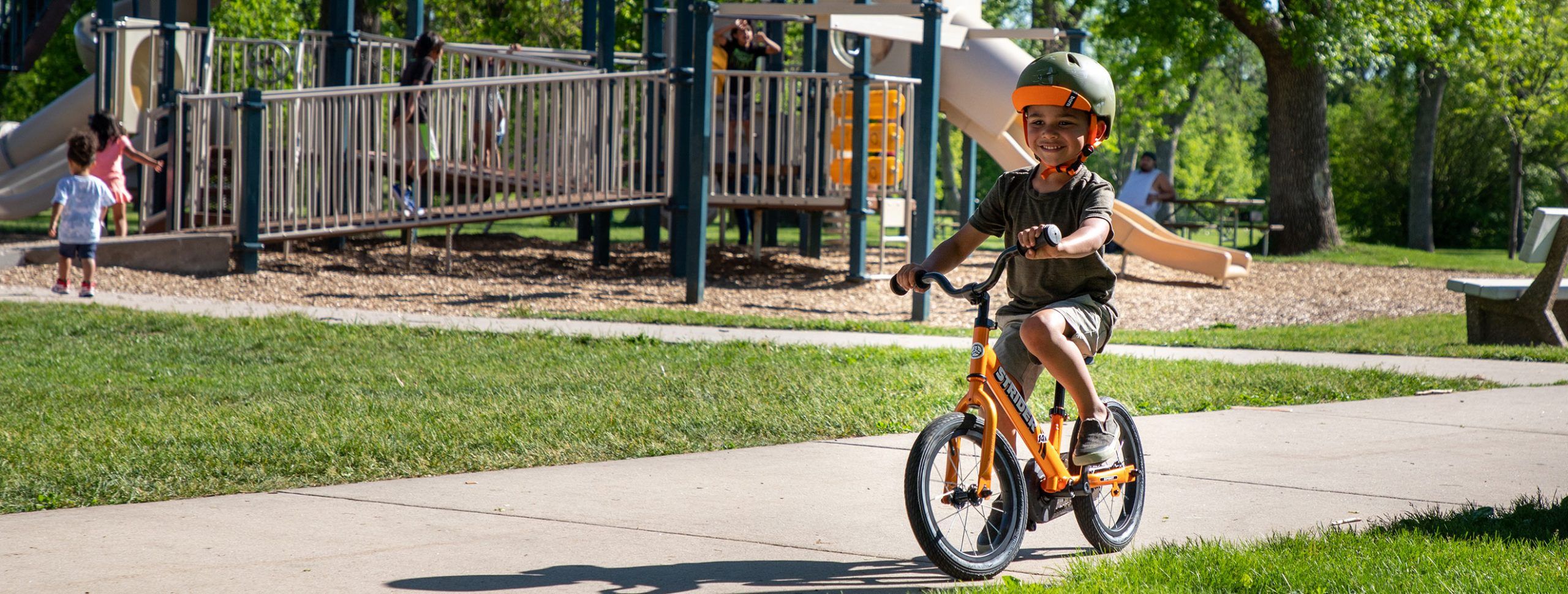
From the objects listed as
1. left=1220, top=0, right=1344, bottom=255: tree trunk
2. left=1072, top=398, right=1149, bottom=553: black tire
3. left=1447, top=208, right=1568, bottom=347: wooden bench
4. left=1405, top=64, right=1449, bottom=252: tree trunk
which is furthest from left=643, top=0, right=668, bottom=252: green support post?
left=1405, top=64, right=1449, bottom=252: tree trunk

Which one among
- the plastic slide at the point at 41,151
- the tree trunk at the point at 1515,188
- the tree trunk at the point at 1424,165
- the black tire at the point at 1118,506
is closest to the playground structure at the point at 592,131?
the plastic slide at the point at 41,151

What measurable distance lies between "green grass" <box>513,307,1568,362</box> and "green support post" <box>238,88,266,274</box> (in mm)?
2916

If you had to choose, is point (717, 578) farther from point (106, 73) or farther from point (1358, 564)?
point (106, 73)

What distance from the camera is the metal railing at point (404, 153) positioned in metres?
12.6

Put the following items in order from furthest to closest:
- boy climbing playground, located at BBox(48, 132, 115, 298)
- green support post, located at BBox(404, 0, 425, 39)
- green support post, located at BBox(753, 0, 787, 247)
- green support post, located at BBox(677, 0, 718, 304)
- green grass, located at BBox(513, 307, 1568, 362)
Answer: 1. green support post, located at BBox(404, 0, 425, 39)
2. green support post, located at BBox(753, 0, 787, 247)
3. green support post, located at BBox(677, 0, 718, 304)
4. boy climbing playground, located at BBox(48, 132, 115, 298)
5. green grass, located at BBox(513, 307, 1568, 362)

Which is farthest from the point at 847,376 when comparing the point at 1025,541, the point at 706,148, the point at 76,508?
the point at 706,148

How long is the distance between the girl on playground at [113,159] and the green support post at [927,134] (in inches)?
272

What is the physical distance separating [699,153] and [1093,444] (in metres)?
8.24

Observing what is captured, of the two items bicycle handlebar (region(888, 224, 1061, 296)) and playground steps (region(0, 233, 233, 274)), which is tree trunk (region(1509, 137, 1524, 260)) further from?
bicycle handlebar (region(888, 224, 1061, 296))

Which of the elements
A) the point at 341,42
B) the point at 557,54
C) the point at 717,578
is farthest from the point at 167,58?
the point at 717,578

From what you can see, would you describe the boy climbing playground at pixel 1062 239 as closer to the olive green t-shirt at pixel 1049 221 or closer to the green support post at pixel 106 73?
the olive green t-shirt at pixel 1049 221

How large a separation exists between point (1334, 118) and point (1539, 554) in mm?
53932

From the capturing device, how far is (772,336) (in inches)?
378

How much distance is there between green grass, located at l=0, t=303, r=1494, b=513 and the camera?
511cm
